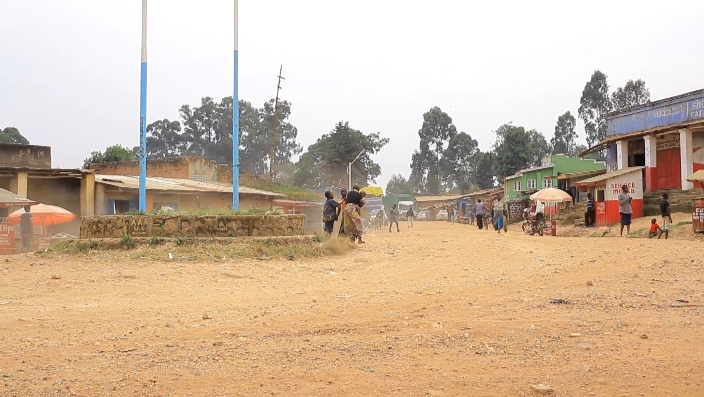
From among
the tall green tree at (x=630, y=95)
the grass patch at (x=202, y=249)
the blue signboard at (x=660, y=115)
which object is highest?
the tall green tree at (x=630, y=95)

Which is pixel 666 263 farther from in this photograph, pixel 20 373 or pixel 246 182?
pixel 246 182

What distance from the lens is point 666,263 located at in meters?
10.7

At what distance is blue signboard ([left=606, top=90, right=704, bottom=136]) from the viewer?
93.8 feet

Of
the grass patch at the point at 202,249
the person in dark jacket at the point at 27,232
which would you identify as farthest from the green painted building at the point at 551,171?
the person in dark jacket at the point at 27,232

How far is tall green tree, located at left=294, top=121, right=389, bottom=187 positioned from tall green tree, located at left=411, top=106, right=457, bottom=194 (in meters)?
23.9

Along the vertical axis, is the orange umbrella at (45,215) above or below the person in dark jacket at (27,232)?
above

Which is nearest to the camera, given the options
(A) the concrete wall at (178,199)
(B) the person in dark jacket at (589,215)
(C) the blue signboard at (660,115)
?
(A) the concrete wall at (178,199)

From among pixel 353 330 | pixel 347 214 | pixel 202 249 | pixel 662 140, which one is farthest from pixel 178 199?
pixel 353 330

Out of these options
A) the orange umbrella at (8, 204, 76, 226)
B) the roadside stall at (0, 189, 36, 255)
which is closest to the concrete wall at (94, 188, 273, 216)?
the orange umbrella at (8, 204, 76, 226)

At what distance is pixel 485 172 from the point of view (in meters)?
80.7

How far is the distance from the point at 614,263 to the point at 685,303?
4052 millimetres

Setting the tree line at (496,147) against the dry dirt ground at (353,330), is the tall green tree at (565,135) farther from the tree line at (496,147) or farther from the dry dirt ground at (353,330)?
the dry dirt ground at (353,330)

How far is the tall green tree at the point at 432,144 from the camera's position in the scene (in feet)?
302

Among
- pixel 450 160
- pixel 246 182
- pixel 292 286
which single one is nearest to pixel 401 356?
pixel 292 286
